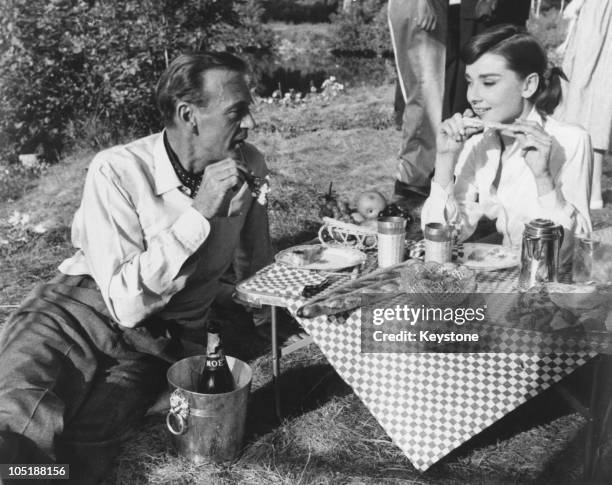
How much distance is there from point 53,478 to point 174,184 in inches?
51.1

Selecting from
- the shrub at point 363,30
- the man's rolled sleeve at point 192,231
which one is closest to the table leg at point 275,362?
the man's rolled sleeve at point 192,231

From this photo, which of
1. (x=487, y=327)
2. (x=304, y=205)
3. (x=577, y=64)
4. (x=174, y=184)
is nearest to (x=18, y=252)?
(x=304, y=205)

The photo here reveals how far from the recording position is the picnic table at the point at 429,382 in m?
2.63

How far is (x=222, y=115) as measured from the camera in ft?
10.4

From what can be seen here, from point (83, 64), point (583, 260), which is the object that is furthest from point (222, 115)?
point (83, 64)

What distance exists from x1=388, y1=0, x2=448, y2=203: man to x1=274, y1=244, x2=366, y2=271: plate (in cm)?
344

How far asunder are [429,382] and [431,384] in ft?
0.03

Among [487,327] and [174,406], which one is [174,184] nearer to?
[174,406]

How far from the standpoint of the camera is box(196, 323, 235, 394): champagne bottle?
2.88m

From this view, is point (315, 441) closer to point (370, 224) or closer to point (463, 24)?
point (370, 224)

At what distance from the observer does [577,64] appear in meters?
5.71

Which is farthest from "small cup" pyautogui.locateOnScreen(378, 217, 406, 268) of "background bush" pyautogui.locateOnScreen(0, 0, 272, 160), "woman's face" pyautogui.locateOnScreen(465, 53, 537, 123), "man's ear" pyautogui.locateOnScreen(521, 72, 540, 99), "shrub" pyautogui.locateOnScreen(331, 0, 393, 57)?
"shrub" pyautogui.locateOnScreen(331, 0, 393, 57)

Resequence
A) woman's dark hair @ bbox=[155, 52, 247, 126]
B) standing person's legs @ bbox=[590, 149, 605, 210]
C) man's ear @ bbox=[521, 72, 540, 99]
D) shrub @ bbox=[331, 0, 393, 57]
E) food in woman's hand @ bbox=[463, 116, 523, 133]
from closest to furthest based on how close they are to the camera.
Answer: food in woman's hand @ bbox=[463, 116, 523, 133], woman's dark hair @ bbox=[155, 52, 247, 126], man's ear @ bbox=[521, 72, 540, 99], standing person's legs @ bbox=[590, 149, 605, 210], shrub @ bbox=[331, 0, 393, 57]

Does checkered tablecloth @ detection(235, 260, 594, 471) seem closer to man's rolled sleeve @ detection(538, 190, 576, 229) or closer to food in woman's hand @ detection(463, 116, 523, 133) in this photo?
man's rolled sleeve @ detection(538, 190, 576, 229)
